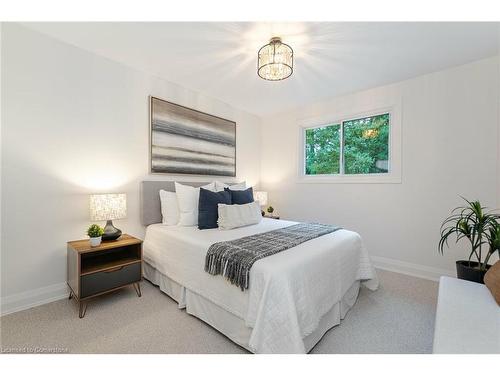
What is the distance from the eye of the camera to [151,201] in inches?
104

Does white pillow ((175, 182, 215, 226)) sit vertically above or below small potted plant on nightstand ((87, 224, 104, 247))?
above

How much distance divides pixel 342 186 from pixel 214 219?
2.03 metres

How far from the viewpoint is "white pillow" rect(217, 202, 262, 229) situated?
7.72 feet

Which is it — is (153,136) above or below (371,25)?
below

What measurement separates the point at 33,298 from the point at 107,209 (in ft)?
3.15

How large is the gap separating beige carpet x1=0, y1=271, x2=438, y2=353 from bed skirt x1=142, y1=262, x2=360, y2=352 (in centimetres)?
5

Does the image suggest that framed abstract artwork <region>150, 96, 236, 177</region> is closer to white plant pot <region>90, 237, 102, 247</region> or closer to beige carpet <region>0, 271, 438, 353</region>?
white plant pot <region>90, 237, 102, 247</region>

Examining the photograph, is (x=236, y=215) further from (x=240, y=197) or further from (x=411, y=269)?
(x=411, y=269)

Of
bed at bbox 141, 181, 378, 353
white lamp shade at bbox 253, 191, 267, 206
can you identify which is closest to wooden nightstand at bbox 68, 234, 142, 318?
bed at bbox 141, 181, 378, 353

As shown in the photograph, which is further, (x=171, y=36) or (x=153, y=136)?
(x=153, y=136)

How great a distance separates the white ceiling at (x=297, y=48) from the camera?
1855 mm
